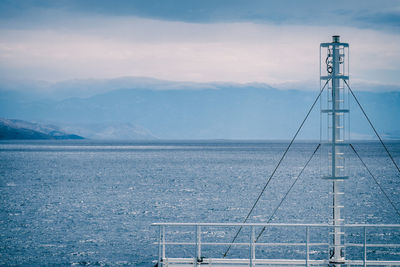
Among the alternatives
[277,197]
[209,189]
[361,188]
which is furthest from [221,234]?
[361,188]

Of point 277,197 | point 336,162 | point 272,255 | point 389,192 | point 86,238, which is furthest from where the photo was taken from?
point 389,192

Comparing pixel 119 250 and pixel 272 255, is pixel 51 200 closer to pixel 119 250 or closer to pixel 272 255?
pixel 119 250

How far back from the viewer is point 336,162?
16.9 meters

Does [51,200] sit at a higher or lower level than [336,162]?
lower

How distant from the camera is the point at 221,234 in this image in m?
38.8

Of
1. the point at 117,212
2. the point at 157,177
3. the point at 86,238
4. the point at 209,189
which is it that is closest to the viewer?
the point at 86,238

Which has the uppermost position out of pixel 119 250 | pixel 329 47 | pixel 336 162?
pixel 329 47

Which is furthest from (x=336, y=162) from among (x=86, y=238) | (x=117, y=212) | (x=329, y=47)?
(x=117, y=212)

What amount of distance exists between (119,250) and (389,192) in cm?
4787

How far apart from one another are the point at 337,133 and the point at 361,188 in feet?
205

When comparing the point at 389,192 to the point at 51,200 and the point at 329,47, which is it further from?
the point at 329,47

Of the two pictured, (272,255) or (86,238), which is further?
(86,238)

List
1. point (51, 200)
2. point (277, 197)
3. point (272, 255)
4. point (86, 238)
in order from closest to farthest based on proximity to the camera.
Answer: point (272, 255) → point (86, 238) → point (51, 200) → point (277, 197)

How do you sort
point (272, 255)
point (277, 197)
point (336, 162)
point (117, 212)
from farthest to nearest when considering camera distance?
point (277, 197) → point (117, 212) → point (272, 255) → point (336, 162)
